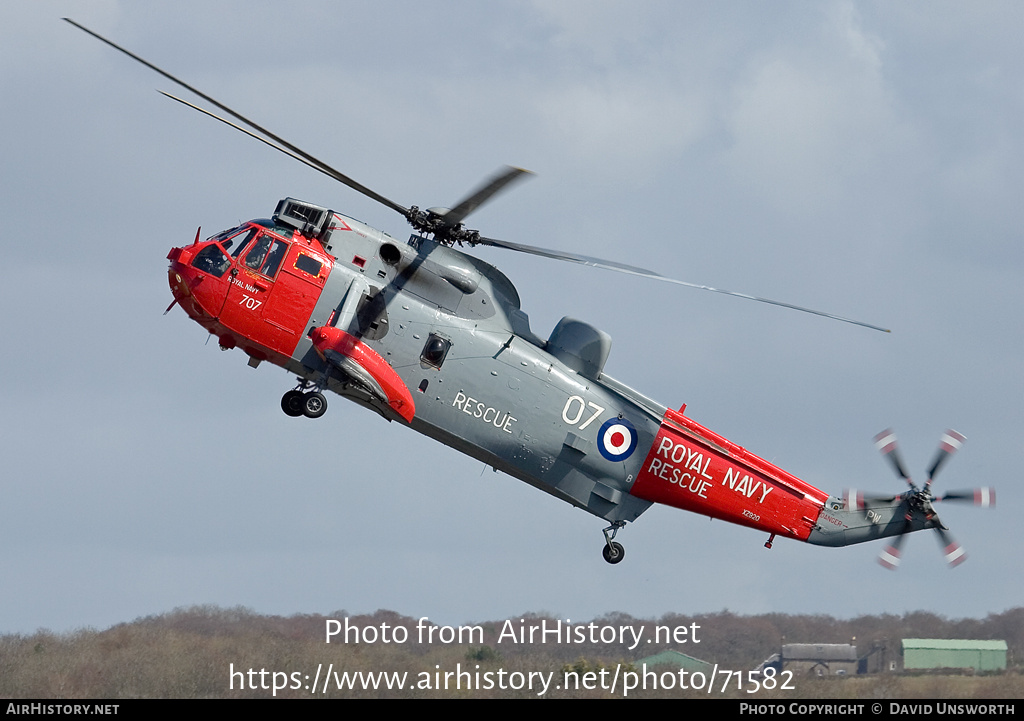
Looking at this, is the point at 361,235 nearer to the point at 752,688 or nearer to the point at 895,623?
the point at 752,688

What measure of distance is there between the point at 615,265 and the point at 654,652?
1058 centimetres

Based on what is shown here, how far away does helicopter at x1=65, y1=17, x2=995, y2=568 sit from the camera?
29.8 meters

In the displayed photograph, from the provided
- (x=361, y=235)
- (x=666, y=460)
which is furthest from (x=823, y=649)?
(x=361, y=235)

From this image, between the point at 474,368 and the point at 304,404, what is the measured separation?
10.7ft

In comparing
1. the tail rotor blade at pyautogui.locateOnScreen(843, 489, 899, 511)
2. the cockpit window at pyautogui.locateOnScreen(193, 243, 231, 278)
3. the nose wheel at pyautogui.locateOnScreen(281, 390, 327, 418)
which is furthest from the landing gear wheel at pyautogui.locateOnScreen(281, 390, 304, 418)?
the tail rotor blade at pyautogui.locateOnScreen(843, 489, 899, 511)

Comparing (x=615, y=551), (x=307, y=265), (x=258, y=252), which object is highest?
(x=307, y=265)

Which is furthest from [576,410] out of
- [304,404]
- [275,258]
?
[275,258]

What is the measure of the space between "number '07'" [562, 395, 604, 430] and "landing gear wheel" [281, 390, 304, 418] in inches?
198

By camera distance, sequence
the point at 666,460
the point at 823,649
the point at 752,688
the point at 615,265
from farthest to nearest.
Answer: the point at 823,649
the point at 752,688
the point at 666,460
the point at 615,265

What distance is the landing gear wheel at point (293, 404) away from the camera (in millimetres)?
30531

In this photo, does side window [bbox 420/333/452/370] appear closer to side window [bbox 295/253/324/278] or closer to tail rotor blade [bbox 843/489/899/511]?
side window [bbox 295/253/324/278]

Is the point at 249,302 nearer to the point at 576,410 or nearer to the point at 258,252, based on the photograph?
the point at 258,252

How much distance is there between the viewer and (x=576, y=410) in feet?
103
